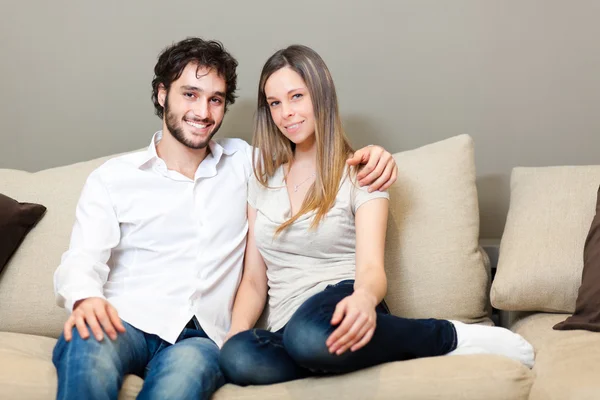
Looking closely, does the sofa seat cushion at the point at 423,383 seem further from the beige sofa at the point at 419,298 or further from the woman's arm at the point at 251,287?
the woman's arm at the point at 251,287

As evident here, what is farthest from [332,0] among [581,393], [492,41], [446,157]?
[581,393]

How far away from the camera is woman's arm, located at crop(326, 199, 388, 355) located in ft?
5.10

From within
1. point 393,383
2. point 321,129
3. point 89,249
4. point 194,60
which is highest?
point 194,60

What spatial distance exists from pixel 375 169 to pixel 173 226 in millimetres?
568

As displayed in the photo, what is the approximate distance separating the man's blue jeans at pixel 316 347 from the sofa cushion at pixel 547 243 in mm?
275

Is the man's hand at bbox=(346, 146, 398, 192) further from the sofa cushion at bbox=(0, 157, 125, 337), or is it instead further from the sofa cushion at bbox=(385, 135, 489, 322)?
the sofa cushion at bbox=(0, 157, 125, 337)

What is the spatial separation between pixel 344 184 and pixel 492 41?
840 millimetres

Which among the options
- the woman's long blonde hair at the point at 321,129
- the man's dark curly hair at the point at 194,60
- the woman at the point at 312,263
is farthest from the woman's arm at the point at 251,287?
the man's dark curly hair at the point at 194,60

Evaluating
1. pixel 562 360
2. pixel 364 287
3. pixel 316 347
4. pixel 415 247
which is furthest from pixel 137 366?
pixel 562 360

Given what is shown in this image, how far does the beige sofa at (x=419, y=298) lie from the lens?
1578 mm

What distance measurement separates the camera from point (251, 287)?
2.02 meters

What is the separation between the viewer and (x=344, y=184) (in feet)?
6.31

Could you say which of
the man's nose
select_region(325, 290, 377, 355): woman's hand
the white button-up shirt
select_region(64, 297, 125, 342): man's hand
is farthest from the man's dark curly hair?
select_region(325, 290, 377, 355): woman's hand

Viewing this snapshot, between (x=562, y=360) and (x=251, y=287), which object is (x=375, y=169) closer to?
(x=251, y=287)
